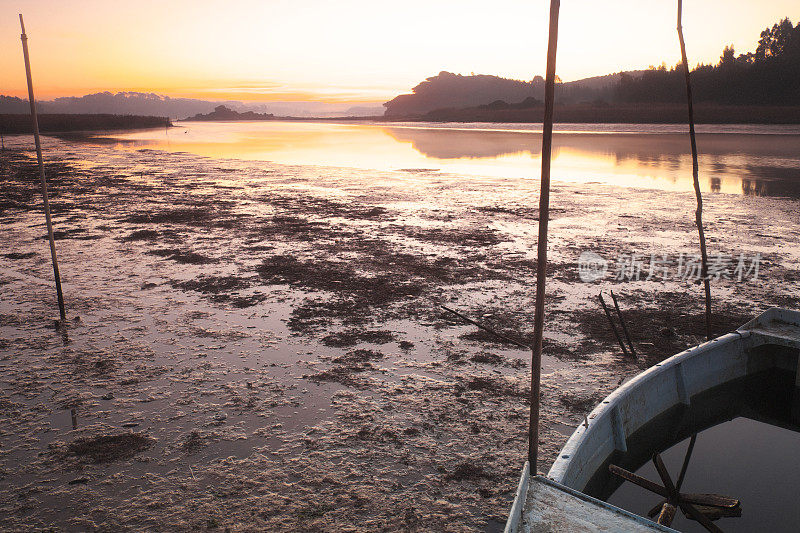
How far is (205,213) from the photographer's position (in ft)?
46.5

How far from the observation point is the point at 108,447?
412cm

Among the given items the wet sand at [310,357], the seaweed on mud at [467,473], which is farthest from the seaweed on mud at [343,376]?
the seaweed on mud at [467,473]

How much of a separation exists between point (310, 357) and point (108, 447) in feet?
7.02

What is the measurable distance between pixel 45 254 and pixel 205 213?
4632mm

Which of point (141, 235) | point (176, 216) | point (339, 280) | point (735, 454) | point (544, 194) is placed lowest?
point (735, 454)

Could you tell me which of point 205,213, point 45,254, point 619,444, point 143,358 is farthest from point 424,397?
point 205,213

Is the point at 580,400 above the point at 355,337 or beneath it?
beneath

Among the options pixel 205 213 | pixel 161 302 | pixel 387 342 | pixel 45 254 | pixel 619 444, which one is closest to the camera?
pixel 619 444

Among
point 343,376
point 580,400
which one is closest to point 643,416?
point 580,400

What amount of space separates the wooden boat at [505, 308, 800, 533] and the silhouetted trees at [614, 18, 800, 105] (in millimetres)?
90248

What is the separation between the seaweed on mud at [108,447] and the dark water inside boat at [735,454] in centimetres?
346

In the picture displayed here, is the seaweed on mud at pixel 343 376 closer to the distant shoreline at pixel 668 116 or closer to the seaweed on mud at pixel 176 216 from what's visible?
the seaweed on mud at pixel 176 216

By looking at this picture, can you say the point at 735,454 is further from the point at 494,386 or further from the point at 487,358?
the point at 487,358

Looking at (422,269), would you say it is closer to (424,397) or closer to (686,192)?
(424,397)
